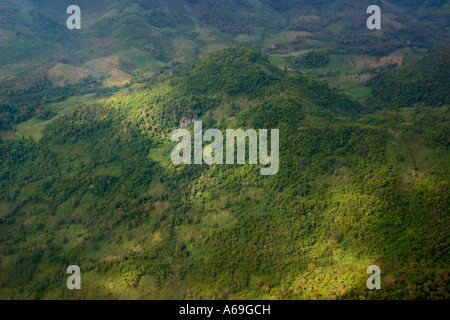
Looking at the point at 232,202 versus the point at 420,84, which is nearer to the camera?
the point at 232,202

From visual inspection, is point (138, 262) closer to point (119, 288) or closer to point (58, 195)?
point (119, 288)

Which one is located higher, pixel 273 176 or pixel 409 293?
pixel 273 176

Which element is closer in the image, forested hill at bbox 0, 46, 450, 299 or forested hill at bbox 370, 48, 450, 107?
forested hill at bbox 0, 46, 450, 299

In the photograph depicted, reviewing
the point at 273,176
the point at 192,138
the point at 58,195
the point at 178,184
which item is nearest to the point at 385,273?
the point at 273,176

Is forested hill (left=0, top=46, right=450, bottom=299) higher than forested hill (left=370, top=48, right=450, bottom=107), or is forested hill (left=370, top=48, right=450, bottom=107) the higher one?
forested hill (left=370, top=48, right=450, bottom=107)

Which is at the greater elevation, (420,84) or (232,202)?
(420,84)
